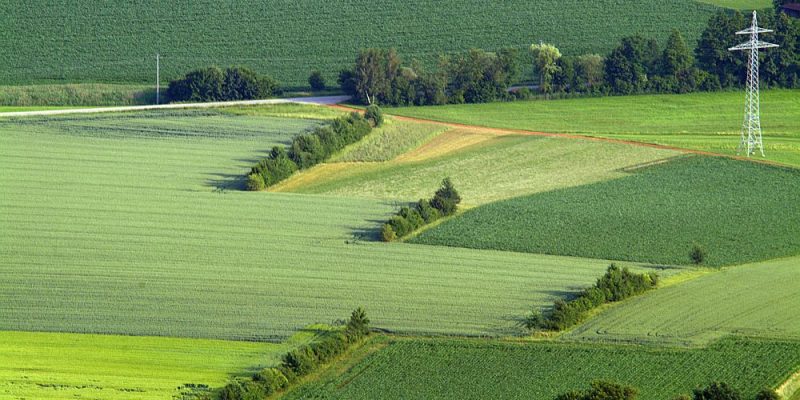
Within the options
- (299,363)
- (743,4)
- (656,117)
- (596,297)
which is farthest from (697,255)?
(743,4)

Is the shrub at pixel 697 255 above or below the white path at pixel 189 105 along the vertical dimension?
below

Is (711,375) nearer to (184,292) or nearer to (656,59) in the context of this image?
(184,292)

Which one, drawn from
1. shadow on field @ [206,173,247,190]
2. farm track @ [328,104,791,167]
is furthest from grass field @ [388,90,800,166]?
shadow on field @ [206,173,247,190]

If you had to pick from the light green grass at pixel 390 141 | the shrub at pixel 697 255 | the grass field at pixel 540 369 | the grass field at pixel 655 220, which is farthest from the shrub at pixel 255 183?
the grass field at pixel 540 369

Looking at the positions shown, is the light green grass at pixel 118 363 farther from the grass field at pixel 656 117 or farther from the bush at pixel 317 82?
the bush at pixel 317 82

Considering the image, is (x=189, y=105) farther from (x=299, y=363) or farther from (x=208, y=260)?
(x=299, y=363)

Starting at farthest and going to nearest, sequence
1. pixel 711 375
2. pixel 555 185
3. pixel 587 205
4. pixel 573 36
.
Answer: pixel 573 36
pixel 555 185
pixel 587 205
pixel 711 375

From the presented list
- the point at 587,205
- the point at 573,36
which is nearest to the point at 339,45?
the point at 573,36

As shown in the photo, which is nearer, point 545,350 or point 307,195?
point 545,350
